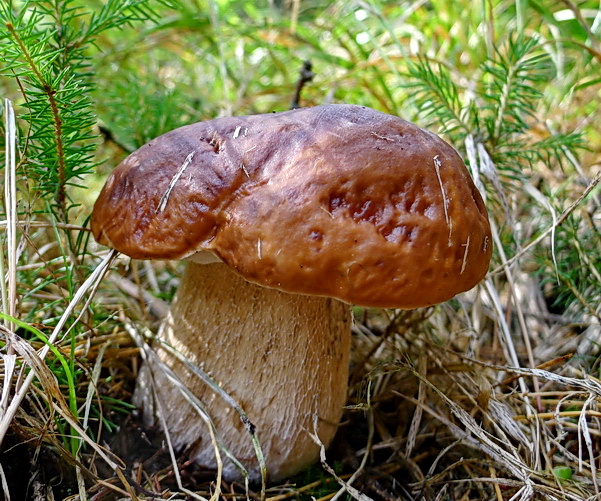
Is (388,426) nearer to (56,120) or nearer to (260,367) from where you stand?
(260,367)

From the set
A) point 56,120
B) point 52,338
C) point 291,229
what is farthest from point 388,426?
point 56,120

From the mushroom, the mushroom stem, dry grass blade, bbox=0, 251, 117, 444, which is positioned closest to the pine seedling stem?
the mushroom

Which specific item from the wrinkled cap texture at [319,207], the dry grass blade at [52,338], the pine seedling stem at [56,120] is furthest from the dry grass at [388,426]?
the wrinkled cap texture at [319,207]

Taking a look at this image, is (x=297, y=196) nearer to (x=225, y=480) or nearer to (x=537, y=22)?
(x=225, y=480)

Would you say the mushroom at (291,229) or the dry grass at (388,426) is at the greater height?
the mushroom at (291,229)

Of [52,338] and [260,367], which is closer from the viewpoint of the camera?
[52,338]

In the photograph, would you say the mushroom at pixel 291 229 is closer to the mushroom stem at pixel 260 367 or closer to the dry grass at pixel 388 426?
the mushroom stem at pixel 260 367

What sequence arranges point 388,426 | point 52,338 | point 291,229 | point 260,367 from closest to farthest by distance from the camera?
point 291,229, point 52,338, point 260,367, point 388,426
